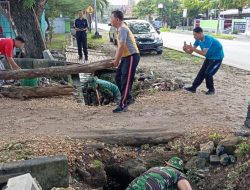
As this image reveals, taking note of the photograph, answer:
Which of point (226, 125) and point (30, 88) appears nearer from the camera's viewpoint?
point (226, 125)

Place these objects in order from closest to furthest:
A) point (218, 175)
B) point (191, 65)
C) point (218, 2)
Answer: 1. point (218, 175)
2. point (191, 65)
3. point (218, 2)

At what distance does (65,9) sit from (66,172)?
59.0 ft

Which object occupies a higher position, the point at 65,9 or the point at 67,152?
the point at 65,9

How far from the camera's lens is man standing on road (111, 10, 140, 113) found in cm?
660

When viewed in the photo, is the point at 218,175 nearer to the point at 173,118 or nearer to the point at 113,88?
the point at 173,118

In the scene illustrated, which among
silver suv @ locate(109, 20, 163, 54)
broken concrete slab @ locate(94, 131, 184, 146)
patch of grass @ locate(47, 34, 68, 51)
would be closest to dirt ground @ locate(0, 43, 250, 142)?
broken concrete slab @ locate(94, 131, 184, 146)

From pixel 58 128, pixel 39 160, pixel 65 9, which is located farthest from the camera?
pixel 65 9

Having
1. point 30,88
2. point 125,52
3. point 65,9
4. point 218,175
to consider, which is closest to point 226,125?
point 218,175

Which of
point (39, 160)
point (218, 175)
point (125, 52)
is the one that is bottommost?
point (218, 175)

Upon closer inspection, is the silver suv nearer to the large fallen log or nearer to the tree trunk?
the tree trunk

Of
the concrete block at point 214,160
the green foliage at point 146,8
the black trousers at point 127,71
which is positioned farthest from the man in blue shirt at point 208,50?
the green foliage at point 146,8

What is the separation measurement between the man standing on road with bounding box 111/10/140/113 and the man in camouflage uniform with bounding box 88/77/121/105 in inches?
93.3

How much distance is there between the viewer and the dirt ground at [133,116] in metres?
6.14

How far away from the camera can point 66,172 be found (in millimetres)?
4629
